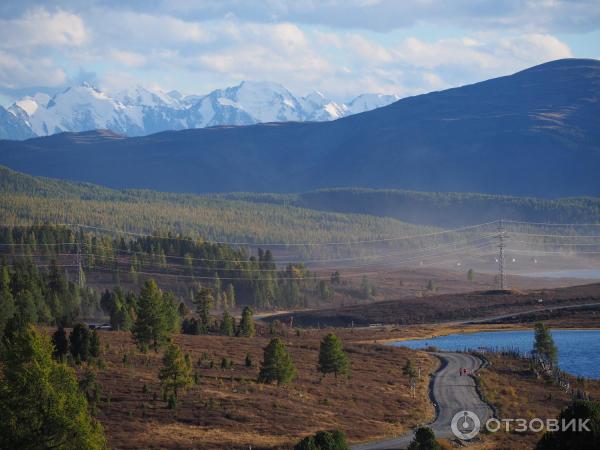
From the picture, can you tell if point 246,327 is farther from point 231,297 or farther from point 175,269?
point 175,269

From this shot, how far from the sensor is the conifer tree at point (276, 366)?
68938 mm

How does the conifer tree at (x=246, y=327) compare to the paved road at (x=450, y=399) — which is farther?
the conifer tree at (x=246, y=327)

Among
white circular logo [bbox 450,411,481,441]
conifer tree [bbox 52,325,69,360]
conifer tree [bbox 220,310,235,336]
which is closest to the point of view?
white circular logo [bbox 450,411,481,441]

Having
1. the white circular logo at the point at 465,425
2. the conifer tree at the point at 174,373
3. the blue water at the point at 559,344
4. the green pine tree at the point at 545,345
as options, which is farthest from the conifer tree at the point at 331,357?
the blue water at the point at 559,344

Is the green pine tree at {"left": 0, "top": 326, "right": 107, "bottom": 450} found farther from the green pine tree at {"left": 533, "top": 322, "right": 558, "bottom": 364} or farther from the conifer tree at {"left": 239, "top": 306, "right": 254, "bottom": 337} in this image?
the conifer tree at {"left": 239, "top": 306, "right": 254, "bottom": 337}

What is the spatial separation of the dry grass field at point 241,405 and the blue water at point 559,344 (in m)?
23.9

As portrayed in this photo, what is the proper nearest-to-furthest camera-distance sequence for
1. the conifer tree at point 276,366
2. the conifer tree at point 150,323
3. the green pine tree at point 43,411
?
the green pine tree at point 43,411 < the conifer tree at point 276,366 < the conifer tree at point 150,323

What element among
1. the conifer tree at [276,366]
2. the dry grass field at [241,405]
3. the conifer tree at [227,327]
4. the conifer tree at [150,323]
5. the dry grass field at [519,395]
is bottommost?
the dry grass field at [519,395]

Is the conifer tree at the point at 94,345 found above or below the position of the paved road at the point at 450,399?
above

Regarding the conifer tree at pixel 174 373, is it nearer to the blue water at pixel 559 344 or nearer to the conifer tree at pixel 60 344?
the conifer tree at pixel 60 344

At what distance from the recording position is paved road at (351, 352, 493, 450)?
5522 cm


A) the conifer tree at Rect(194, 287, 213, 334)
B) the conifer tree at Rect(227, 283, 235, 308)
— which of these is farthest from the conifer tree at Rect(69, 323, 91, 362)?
the conifer tree at Rect(227, 283, 235, 308)

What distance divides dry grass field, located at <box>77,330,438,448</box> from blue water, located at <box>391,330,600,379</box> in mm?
23949

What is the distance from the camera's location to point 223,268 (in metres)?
189
